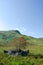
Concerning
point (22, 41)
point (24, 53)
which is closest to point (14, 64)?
point (24, 53)

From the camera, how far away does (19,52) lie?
71.0m

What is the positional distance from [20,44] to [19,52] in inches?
790

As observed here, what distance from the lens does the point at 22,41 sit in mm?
90500

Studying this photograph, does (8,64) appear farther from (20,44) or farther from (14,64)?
(20,44)

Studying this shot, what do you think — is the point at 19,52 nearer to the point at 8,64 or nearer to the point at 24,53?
the point at 24,53

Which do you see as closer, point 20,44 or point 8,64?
point 8,64

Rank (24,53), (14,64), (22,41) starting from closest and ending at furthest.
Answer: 1. (14,64)
2. (24,53)
3. (22,41)

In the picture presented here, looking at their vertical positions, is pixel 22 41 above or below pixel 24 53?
above

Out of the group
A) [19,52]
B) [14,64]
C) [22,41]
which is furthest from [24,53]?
[14,64]

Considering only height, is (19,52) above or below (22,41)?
below

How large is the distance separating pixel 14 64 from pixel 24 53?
44.5 meters

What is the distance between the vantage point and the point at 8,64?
2648 cm

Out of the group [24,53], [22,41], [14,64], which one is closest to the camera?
[14,64]

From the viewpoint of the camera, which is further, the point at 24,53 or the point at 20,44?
the point at 20,44
